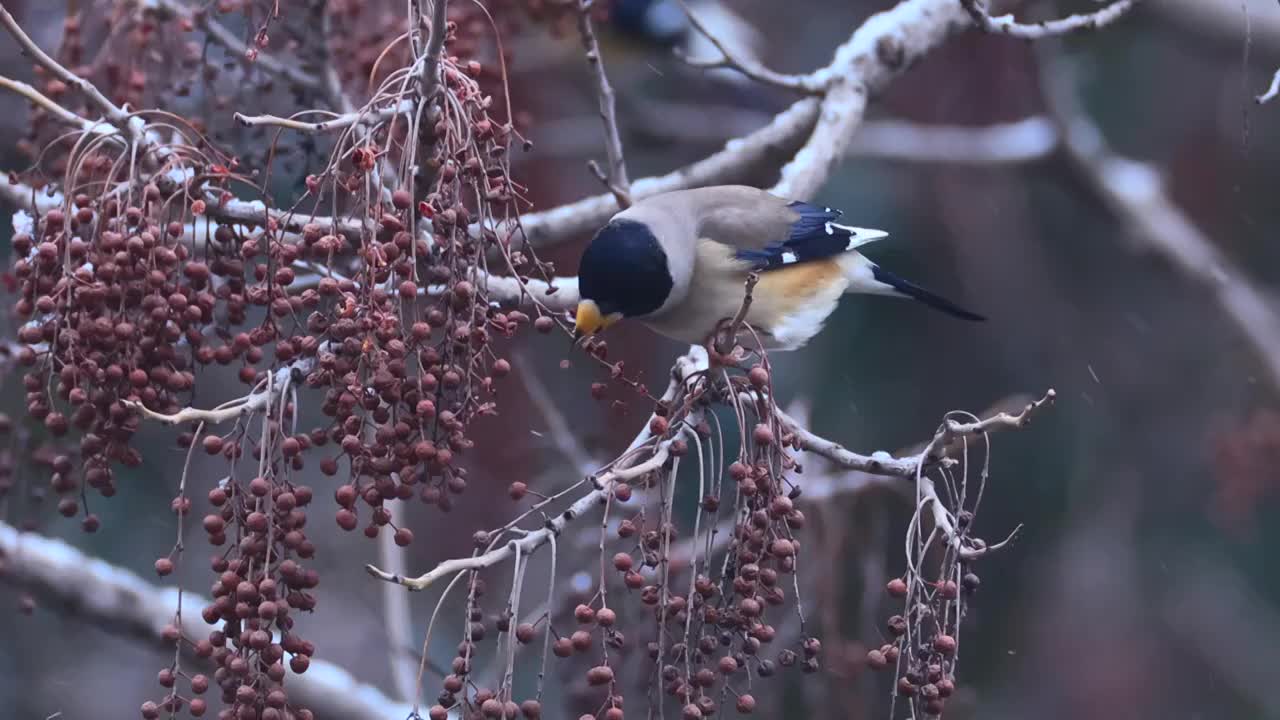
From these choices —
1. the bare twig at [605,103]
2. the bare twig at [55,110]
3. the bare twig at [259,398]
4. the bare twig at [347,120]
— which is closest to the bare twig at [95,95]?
the bare twig at [55,110]

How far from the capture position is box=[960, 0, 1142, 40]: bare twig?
3.12 metres

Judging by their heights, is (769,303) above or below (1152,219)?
below

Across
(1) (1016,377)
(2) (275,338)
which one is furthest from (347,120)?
(1) (1016,377)

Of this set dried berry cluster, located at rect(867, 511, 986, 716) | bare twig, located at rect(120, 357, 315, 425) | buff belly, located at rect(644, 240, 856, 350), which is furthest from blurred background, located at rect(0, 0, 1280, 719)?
dried berry cluster, located at rect(867, 511, 986, 716)

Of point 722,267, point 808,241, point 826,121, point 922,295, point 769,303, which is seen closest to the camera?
point 722,267

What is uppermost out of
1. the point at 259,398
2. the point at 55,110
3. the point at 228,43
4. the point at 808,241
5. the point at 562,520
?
the point at 228,43

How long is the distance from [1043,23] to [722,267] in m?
0.93

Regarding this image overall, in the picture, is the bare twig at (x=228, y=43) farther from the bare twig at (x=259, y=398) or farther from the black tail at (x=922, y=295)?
the black tail at (x=922, y=295)

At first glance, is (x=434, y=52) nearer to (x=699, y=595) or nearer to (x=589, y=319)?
(x=589, y=319)

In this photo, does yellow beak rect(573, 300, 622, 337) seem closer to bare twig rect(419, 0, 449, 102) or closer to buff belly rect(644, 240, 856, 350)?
buff belly rect(644, 240, 856, 350)

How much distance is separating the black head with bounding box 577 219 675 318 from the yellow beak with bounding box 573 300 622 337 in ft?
0.05

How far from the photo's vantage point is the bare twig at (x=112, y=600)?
3.73m

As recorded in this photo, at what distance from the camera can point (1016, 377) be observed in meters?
8.23

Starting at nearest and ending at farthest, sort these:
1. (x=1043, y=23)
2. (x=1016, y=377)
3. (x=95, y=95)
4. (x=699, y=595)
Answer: (x=699, y=595) < (x=95, y=95) < (x=1043, y=23) < (x=1016, y=377)
